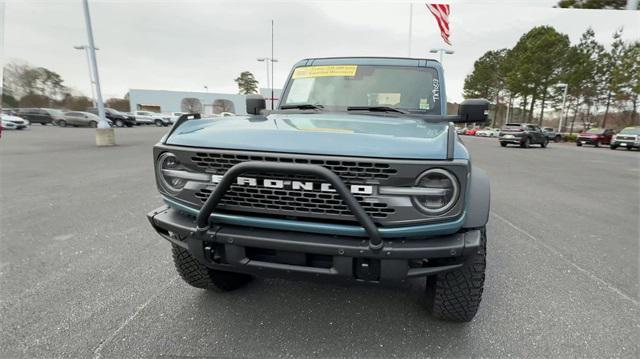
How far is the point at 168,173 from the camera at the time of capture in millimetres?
2031

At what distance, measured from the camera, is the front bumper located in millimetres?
1687

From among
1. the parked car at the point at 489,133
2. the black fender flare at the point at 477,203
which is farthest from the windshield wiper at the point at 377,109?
the parked car at the point at 489,133

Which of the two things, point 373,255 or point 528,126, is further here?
point 528,126

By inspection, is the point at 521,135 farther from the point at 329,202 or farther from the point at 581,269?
the point at 329,202

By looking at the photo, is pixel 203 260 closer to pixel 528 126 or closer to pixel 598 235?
pixel 598 235

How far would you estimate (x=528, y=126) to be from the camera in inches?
833

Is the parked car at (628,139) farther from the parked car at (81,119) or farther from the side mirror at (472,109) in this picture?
the parked car at (81,119)

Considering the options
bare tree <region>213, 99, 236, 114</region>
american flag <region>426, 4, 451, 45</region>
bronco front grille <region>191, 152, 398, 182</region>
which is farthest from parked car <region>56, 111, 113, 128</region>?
bronco front grille <region>191, 152, 398, 182</region>

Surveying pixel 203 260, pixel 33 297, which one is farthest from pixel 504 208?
pixel 33 297

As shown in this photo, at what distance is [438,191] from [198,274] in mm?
1806

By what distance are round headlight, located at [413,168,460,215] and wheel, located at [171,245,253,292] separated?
1632 mm

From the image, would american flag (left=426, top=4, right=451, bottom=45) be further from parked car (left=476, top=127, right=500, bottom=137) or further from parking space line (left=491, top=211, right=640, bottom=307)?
parked car (left=476, top=127, right=500, bottom=137)

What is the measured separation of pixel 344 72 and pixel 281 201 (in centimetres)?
175

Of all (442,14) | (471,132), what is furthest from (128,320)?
(471,132)
